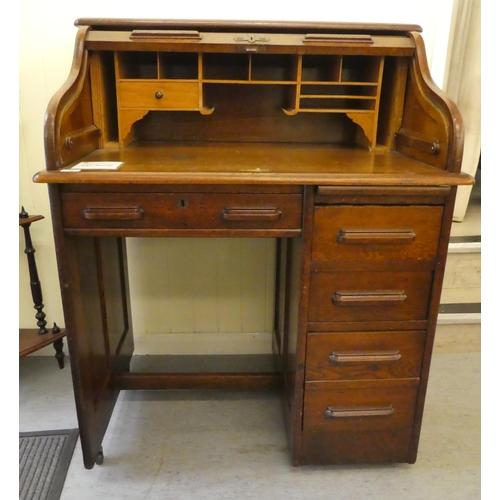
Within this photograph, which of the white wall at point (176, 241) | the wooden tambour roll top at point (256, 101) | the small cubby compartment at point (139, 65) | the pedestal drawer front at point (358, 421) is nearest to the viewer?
the wooden tambour roll top at point (256, 101)

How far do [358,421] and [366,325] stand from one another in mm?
338

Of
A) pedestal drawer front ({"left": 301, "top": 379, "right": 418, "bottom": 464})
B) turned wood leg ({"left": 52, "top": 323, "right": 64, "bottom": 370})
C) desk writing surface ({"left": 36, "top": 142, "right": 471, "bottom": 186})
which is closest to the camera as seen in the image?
desk writing surface ({"left": 36, "top": 142, "right": 471, "bottom": 186})

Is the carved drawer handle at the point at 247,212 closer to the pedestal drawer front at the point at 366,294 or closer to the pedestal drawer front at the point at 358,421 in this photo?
the pedestal drawer front at the point at 366,294

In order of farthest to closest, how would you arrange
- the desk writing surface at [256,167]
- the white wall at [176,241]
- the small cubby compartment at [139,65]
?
the white wall at [176,241] < the small cubby compartment at [139,65] < the desk writing surface at [256,167]

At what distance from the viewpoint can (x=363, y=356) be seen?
1.35 m

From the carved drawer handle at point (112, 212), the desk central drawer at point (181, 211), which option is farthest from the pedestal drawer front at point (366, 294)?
the carved drawer handle at point (112, 212)

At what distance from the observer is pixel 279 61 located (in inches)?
64.6

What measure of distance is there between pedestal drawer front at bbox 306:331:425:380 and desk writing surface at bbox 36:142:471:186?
48 centimetres

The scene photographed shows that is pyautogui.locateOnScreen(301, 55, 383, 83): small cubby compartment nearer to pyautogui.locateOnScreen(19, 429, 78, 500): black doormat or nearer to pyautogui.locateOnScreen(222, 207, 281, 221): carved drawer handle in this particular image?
pyautogui.locateOnScreen(222, 207, 281, 221): carved drawer handle

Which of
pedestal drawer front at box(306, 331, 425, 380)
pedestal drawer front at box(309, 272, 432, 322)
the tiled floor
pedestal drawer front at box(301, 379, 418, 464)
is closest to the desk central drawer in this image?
pedestal drawer front at box(309, 272, 432, 322)

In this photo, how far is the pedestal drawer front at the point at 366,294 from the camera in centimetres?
128

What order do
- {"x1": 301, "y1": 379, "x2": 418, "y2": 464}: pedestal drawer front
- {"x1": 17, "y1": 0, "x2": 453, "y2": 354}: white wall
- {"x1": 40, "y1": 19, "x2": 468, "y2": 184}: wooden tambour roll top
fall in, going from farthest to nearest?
{"x1": 17, "y1": 0, "x2": 453, "y2": 354}: white wall, {"x1": 301, "y1": 379, "x2": 418, "y2": 464}: pedestal drawer front, {"x1": 40, "y1": 19, "x2": 468, "y2": 184}: wooden tambour roll top

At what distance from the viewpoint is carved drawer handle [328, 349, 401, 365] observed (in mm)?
1349

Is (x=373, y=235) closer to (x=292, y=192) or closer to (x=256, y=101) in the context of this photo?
(x=292, y=192)
